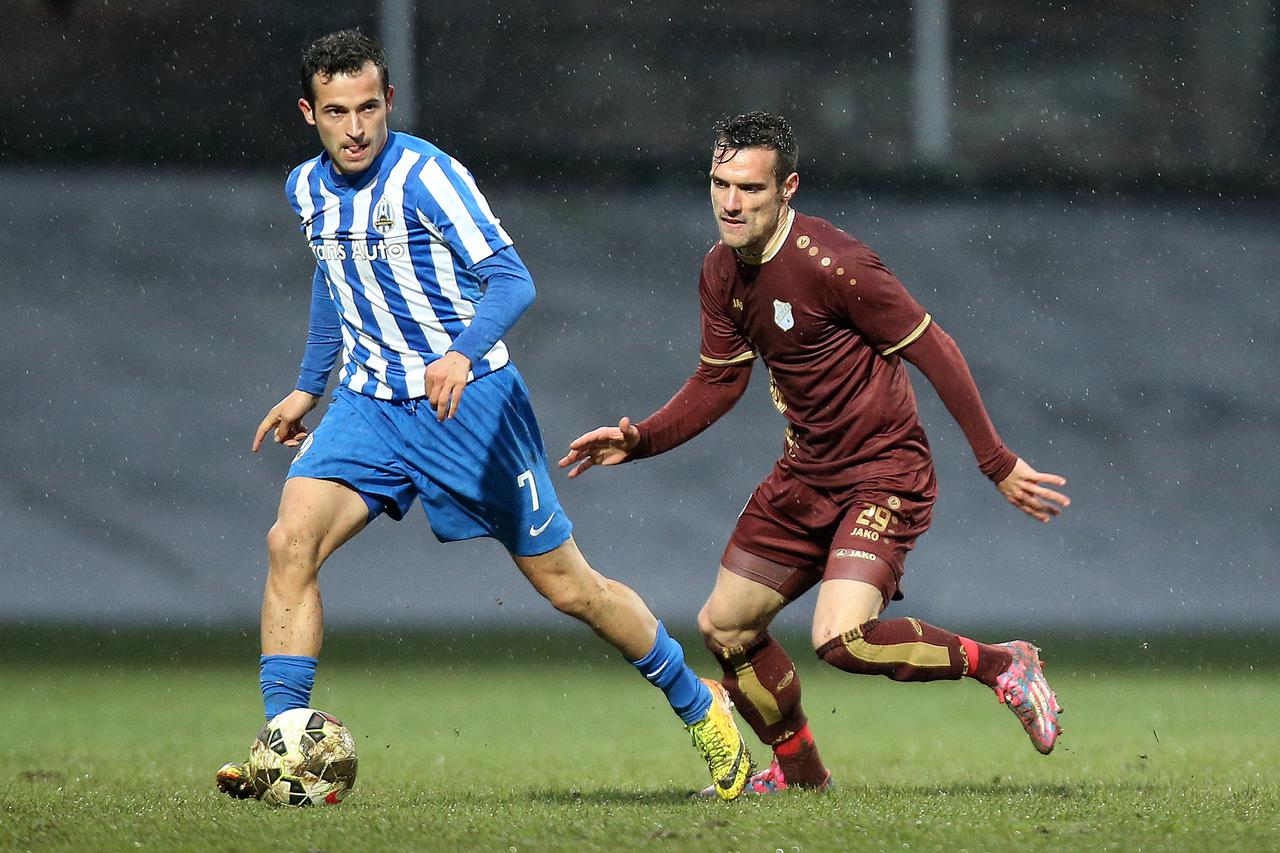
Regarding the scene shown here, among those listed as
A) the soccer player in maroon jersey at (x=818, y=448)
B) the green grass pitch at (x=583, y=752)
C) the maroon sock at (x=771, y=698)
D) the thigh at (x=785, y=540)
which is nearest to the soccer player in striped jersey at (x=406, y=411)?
the maroon sock at (x=771, y=698)

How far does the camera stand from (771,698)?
217 inches

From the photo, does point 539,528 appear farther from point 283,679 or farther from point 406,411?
point 283,679

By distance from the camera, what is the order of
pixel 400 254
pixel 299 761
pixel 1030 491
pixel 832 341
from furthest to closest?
pixel 832 341 < pixel 400 254 < pixel 1030 491 < pixel 299 761

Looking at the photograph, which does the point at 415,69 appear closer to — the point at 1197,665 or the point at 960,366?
the point at 1197,665

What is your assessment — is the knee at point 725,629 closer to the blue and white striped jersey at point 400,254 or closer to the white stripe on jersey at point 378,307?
the blue and white striped jersey at point 400,254

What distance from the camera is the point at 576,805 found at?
16.4 feet

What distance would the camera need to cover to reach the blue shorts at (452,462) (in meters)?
5.15

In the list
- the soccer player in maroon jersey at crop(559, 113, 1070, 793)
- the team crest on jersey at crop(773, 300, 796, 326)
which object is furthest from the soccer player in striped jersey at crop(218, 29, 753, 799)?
the team crest on jersey at crop(773, 300, 796, 326)

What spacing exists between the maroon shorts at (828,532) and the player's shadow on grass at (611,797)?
27.0 inches

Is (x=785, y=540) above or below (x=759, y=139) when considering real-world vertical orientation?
below

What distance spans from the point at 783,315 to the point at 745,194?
1.18 ft

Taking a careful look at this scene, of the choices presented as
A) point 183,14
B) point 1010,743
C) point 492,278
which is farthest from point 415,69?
point 492,278

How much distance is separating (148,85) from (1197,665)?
23.5 ft

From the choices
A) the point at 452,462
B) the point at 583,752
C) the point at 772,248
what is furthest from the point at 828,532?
the point at 583,752
